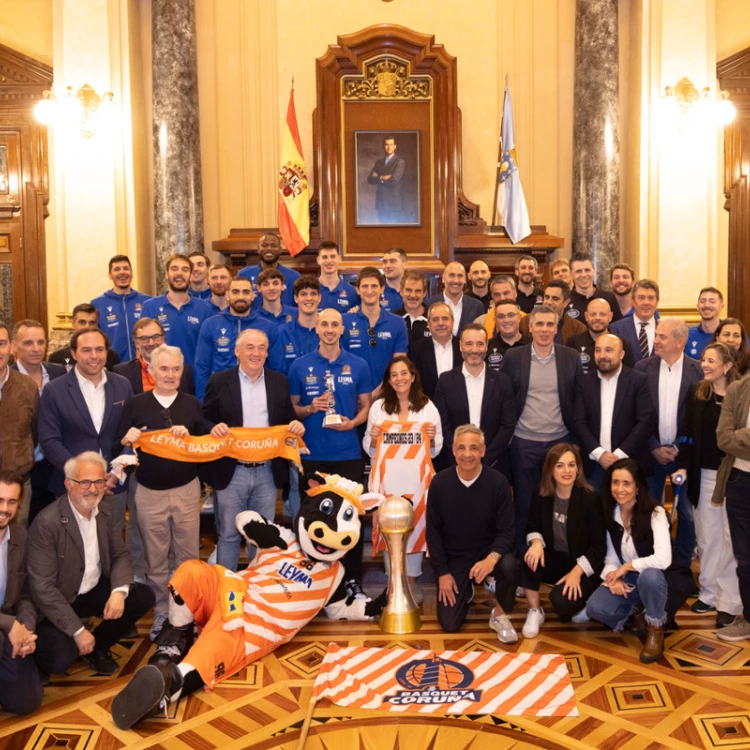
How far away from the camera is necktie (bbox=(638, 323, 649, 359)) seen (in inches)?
271

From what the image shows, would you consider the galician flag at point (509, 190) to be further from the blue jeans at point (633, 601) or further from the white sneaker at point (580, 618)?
the blue jeans at point (633, 601)

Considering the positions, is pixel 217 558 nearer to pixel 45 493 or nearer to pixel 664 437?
pixel 45 493

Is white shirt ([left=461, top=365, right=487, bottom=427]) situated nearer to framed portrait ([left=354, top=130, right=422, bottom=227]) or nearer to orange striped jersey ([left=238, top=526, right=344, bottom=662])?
orange striped jersey ([left=238, top=526, right=344, bottom=662])

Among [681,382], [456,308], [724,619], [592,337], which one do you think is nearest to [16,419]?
[456,308]

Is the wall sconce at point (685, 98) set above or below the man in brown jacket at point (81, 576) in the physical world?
above

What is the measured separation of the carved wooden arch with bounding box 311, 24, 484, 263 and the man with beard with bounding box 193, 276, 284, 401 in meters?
4.14

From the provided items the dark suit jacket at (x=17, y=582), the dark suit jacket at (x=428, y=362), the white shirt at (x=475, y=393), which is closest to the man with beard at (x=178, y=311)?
the dark suit jacket at (x=428, y=362)

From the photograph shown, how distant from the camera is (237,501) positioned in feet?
18.8

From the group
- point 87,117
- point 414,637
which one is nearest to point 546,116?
point 87,117

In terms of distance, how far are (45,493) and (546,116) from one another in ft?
25.8

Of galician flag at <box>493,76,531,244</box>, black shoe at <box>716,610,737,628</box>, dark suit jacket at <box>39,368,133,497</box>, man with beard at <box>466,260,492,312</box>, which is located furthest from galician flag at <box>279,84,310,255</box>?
black shoe at <box>716,610,737,628</box>

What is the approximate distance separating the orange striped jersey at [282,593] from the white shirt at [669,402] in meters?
2.36

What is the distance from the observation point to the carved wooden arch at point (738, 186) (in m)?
10.6

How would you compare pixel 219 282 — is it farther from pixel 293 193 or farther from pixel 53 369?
pixel 293 193
